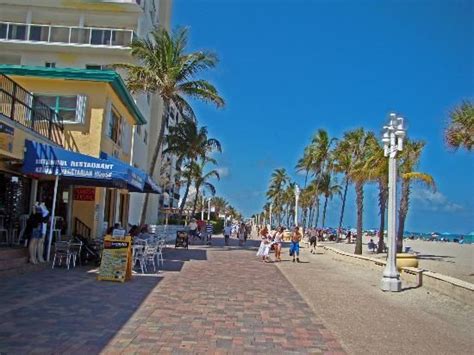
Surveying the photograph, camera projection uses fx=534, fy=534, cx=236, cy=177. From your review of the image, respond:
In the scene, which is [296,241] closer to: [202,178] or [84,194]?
[84,194]

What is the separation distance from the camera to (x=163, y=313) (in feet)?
29.3

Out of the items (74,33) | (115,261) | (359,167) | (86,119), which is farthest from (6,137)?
(74,33)

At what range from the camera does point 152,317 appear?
8.51 m

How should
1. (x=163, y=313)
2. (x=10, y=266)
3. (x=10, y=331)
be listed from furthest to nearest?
(x=10, y=266)
(x=163, y=313)
(x=10, y=331)

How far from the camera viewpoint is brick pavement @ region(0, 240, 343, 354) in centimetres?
669

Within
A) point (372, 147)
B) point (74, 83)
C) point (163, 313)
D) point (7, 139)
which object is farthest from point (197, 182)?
point (163, 313)

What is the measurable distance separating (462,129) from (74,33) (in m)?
29.2

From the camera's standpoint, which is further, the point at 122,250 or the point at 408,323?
the point at 122,250

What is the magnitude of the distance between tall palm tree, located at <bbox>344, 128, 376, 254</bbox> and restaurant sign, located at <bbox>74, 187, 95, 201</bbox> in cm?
1453

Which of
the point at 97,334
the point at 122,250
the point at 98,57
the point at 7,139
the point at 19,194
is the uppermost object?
the point at 98,57

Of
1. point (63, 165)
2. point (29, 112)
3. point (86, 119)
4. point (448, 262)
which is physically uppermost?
point (86, 119)

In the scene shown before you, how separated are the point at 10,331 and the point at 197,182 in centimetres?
5707

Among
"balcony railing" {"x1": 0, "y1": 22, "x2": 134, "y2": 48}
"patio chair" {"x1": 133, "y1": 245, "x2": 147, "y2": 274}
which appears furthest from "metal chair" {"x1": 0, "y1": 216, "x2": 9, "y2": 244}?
"balcony railing" {"x1": 0, "y1": 22, "x2": 134, "y2": 48}

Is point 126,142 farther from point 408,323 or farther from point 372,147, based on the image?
point 408,323
